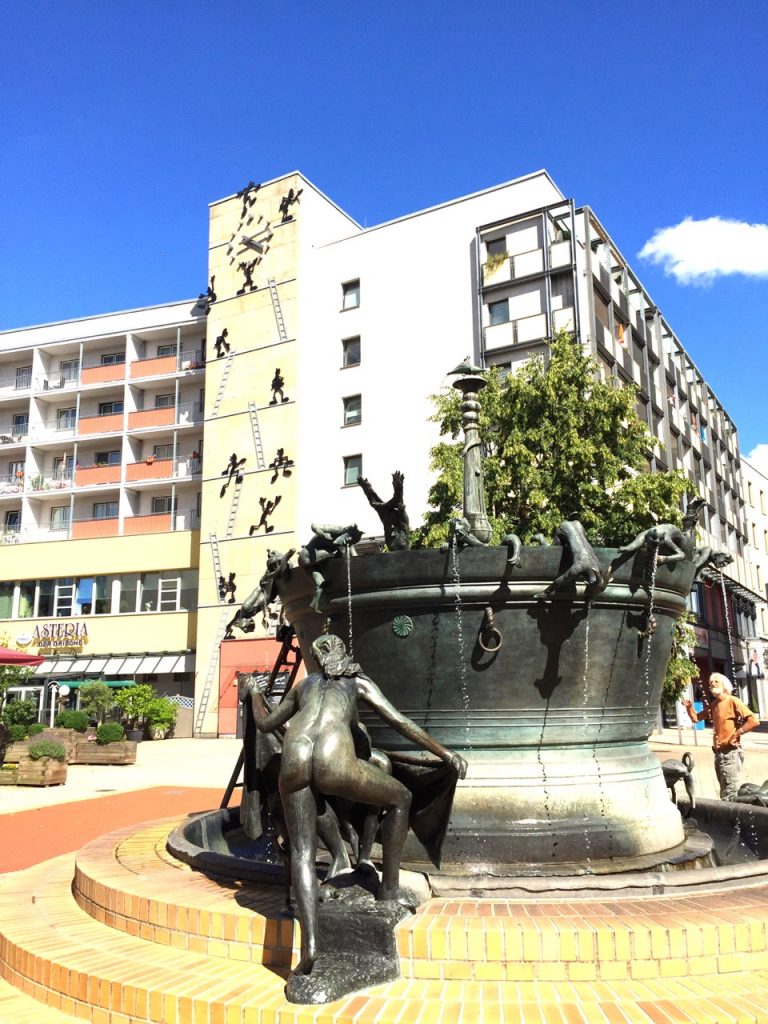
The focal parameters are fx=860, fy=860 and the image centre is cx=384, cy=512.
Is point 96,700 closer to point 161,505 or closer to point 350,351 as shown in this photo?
point 161,505

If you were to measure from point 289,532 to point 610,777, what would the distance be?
29979 mm

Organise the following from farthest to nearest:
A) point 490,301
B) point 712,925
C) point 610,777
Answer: point 490,301
point 610,777
point 712,925

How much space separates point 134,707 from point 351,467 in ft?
41.8

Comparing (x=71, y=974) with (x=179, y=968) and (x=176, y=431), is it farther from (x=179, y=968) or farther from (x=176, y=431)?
(x=176, y=431)

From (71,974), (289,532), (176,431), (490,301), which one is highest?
(490,301)

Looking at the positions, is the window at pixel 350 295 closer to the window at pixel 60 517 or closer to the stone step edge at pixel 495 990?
the window at pixel 60 517

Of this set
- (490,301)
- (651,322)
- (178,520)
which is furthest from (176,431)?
(651,322)

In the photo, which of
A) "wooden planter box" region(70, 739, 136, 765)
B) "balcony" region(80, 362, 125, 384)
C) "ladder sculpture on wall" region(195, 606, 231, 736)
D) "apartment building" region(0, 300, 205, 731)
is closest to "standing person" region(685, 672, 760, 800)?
"wooden planter box" region(70, 739, 136, 765)

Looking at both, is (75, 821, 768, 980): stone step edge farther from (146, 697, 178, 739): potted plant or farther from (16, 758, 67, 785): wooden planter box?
(146, 697, 178, 739): potted plant

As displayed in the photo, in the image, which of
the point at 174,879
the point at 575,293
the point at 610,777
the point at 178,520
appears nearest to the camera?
the point at 174,879

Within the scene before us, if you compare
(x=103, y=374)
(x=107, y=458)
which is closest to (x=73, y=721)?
(x=107, y=458)

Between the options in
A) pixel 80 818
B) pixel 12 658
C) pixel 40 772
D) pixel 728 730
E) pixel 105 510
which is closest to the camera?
pixel 728 730

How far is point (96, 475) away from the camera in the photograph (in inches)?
1705

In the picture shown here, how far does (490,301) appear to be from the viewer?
33844 millimetres
